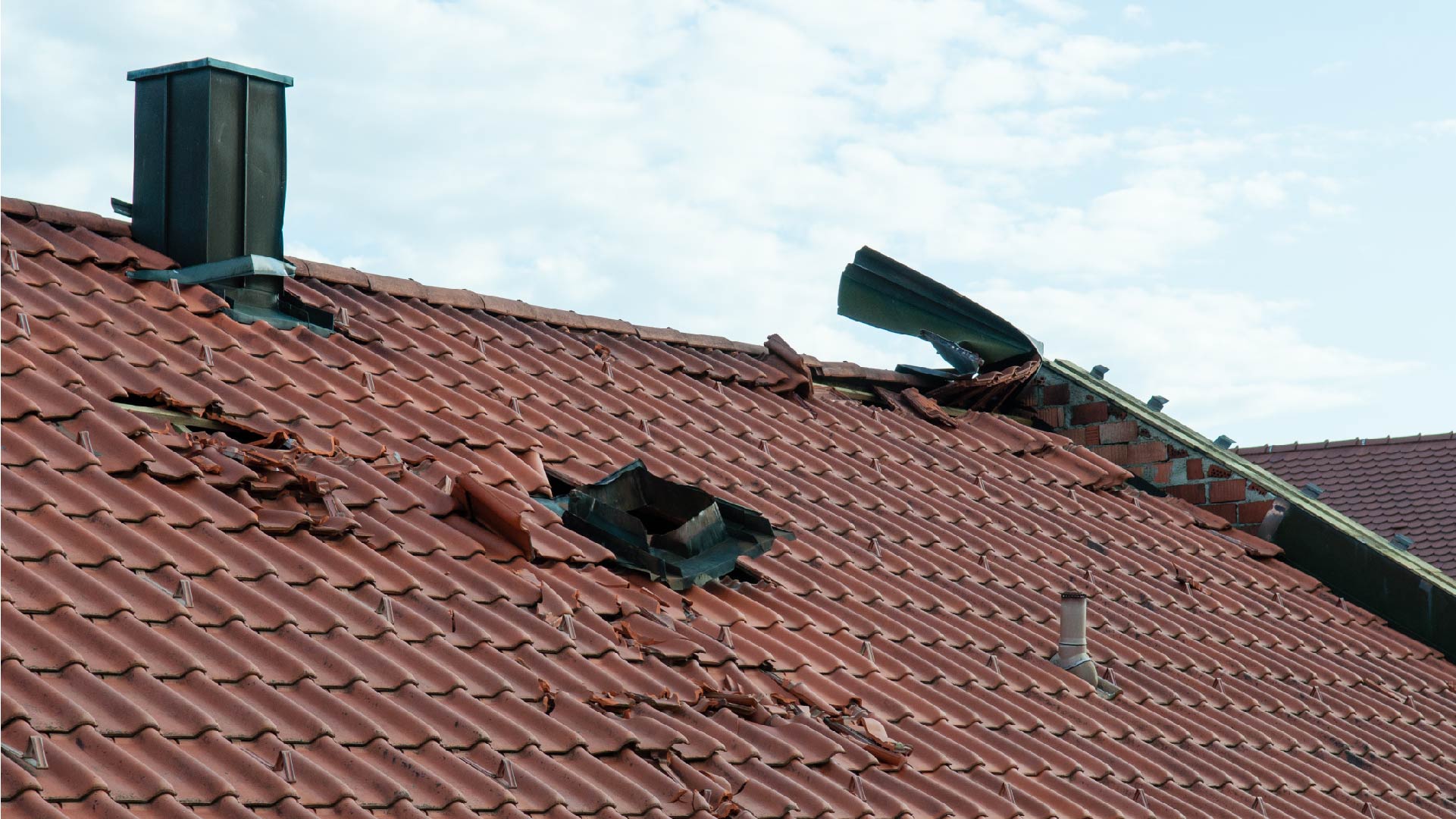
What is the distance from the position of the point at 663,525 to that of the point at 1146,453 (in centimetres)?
602

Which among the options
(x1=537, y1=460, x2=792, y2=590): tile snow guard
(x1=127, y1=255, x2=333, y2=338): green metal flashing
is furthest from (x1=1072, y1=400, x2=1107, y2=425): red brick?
(x1=127, y1=255, x2=333, y2=338): green metal flashing

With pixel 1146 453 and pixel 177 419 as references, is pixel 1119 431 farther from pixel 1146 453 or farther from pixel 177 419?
pixel 177 419

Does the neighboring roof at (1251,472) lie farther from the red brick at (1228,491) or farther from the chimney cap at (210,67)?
the chimney cap at (210,67)

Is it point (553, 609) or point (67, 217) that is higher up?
point (67, 217)

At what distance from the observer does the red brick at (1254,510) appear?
1176 centimetres

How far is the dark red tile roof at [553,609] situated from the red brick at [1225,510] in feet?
3.53

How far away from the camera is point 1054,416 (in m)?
12.5

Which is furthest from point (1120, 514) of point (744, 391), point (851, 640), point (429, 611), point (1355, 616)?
point (429, 611)

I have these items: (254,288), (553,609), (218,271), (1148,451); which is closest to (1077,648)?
(553,609)

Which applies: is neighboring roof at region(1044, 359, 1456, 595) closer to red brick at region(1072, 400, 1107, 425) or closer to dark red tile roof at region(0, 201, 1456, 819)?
red brick at region(1072, 400, 1107, 425)

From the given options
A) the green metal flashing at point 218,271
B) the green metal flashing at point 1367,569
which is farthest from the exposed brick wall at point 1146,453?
the green metal flashing at point 218,271

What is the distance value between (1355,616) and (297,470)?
8055 millimetres

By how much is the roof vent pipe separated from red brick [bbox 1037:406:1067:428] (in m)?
4.56

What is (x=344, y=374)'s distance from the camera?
7461 millimetres
